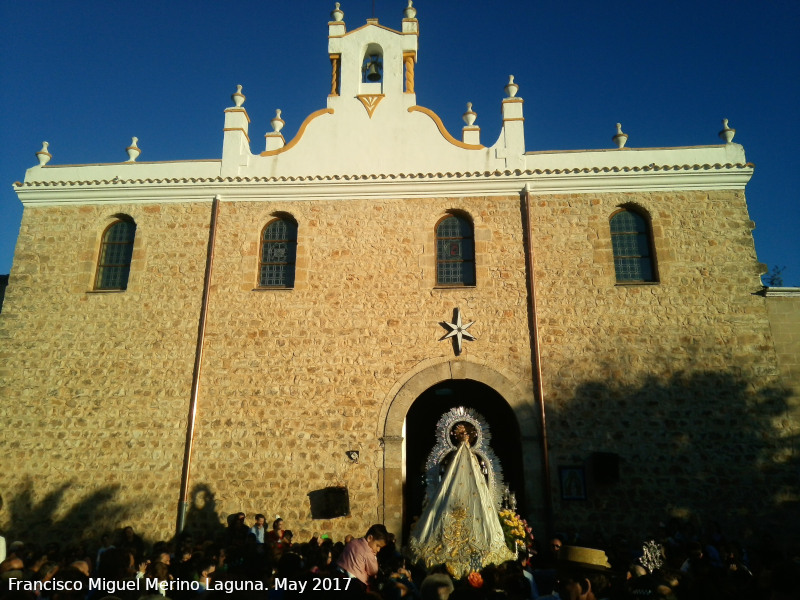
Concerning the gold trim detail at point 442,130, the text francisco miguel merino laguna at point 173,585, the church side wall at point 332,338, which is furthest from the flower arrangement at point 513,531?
the gold trim detail at point 442,130

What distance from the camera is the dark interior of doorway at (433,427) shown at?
38.0 ft

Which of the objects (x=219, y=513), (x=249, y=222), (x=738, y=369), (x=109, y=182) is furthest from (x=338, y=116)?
(x=738, y=369)

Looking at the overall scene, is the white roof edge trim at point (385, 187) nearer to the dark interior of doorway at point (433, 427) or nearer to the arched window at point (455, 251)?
the arched window at point (455, 251)

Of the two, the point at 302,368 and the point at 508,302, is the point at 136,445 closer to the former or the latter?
the point at 302,368

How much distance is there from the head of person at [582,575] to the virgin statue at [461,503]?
2.28 m

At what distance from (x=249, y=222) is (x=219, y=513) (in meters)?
5.68

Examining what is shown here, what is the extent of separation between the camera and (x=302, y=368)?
36.3 ft

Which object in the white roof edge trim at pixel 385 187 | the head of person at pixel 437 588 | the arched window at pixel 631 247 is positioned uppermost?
the white roof edge trim at pixel 385 187

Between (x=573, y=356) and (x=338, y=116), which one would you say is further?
(x=338, y=116)

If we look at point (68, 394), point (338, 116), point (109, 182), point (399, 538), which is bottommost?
point (399, 538)

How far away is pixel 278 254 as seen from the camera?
12.2 m

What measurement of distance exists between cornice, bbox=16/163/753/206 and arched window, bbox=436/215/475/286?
2.06 feet

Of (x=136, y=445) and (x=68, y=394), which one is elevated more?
(x=68, y=394)

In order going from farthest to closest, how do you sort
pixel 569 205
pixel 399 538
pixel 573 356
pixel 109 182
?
pixel 109 182, pixel 569 205, pixel 573 356, pixel 399 538
